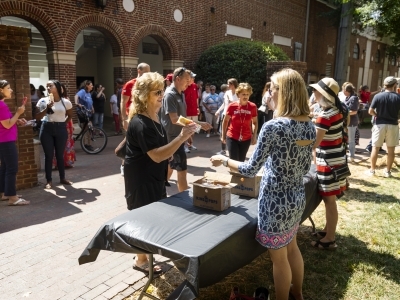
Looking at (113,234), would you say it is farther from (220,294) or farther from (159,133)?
(220,294)

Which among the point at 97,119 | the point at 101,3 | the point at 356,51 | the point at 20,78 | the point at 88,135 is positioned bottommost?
the point at 88,135

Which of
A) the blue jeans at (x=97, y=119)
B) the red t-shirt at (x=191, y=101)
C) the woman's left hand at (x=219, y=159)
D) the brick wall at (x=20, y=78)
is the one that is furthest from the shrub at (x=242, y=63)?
the woman's left hand at (x=219, y=159)

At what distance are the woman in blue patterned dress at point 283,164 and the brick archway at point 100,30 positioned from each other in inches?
407

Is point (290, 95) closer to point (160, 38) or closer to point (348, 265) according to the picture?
point (348, 265)

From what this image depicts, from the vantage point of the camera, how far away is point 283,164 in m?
2.47

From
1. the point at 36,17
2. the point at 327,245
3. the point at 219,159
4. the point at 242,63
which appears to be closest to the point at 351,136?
the point at 327,245

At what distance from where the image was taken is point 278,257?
262cm

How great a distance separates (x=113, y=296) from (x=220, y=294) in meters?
0.97

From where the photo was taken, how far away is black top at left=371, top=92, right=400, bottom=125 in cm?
709

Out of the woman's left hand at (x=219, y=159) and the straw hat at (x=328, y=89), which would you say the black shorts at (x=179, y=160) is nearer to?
the woman's left hand at (x=219, y=159)

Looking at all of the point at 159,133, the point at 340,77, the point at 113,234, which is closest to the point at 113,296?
the point at 113,234

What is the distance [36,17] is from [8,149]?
6.83m

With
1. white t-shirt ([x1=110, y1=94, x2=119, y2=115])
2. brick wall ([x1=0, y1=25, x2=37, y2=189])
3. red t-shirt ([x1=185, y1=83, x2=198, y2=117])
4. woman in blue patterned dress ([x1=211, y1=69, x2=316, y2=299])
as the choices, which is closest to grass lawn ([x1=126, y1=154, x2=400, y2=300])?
woman in blue patterned dress ([x1=211, y1=69, x2=316, y2=299])

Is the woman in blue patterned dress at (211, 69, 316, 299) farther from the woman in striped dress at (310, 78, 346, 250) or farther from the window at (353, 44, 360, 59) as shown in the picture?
the window at (353, 44, 360, 59)
